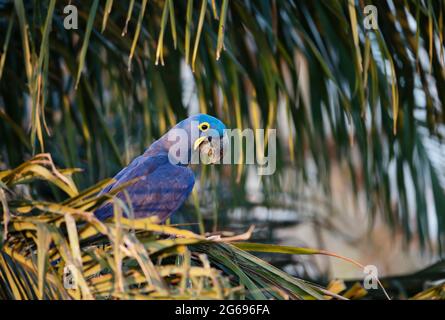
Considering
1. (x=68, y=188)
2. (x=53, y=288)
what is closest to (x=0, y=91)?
(x=68, y=188)

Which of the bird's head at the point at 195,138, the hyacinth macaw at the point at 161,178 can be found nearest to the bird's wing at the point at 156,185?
the hyacinth macaw at the point at 161,178

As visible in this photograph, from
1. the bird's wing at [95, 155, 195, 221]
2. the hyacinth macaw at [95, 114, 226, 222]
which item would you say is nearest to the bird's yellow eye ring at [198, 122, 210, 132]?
the hyacinth macaw at [95, 114, 226, 222]

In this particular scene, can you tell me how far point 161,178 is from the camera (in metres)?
3.04

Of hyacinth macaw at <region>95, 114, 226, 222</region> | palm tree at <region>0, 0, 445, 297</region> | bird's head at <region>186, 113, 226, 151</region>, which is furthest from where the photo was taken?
bird's head at <region>186, 113, 226, 151</region>

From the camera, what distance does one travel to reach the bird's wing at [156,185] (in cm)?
282

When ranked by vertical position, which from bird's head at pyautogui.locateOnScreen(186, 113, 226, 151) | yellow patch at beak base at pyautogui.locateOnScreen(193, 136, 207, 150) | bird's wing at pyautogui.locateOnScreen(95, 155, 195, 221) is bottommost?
bird's wing at pyautogui.locateOnScreen(95, 155, 195, 221)

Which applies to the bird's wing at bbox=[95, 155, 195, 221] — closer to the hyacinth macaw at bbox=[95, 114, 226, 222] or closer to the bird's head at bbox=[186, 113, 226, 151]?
the hyacinth macaw at bbox=[95, 114, 226, 222]

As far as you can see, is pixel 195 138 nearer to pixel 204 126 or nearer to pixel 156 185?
pixel 204 126

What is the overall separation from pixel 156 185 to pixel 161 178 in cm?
7

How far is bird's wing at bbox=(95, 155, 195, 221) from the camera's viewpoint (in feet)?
9.26

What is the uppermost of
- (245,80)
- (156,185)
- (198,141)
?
(245,80)

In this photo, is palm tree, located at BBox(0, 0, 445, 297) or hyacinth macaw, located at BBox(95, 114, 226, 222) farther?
palm tree, located at BBox(0, 0, 445, 297)

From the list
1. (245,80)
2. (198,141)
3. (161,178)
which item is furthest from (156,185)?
(245,80)
